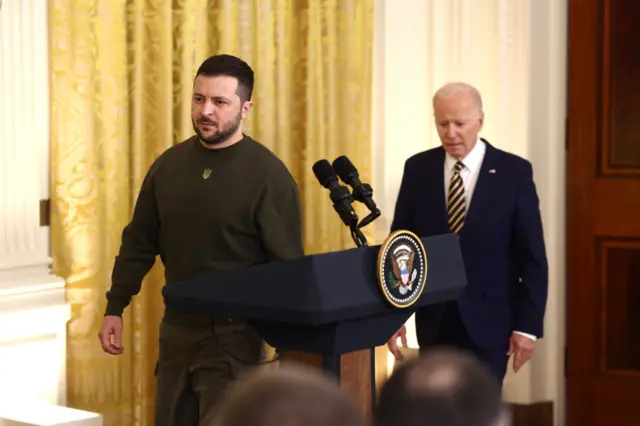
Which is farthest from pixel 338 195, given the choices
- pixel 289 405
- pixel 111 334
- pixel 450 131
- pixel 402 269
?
pixel 289 405

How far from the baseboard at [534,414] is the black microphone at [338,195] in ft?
9.61

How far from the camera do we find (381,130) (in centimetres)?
543

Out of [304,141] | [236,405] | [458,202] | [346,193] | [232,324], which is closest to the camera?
[236,405]

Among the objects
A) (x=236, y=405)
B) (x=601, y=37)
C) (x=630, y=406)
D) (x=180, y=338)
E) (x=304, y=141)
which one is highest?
(x=601, y=37)

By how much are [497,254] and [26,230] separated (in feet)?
5.91

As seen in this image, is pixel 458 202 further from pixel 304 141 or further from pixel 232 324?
pixel 304 141

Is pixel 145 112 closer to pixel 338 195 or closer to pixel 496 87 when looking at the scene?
pixel 496 87

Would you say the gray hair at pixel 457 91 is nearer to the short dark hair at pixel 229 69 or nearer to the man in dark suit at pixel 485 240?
the man in dark suit at pixel 485 240

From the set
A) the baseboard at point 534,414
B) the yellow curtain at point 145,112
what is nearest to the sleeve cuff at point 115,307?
the yellow curtain at point 145,112

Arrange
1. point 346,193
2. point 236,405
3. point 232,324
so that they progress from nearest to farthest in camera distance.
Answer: point 236,405
point 346,193
point 232,324

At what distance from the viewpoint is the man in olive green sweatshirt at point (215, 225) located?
134 inches

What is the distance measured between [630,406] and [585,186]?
Answer: 101 centimetres

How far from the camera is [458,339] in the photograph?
368 cm

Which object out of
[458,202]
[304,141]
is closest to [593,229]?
[304,141]
